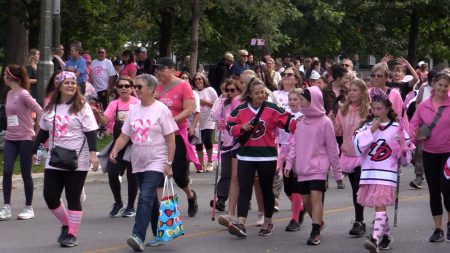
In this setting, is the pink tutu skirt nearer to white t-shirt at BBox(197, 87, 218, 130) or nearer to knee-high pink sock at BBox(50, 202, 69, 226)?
knee-high pink sock at BBox(50, 202, 69, 226)

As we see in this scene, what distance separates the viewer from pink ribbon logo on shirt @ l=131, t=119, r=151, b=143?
10117 millimetres

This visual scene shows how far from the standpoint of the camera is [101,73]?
2427 cm

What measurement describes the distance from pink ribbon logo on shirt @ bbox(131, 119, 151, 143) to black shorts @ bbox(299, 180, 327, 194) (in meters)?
1.75

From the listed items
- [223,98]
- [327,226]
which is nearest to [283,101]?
[223,98]

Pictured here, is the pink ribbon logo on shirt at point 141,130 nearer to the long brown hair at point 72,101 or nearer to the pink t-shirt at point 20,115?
the long brown hair at point 72,101

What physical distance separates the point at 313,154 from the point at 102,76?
14.0 metres

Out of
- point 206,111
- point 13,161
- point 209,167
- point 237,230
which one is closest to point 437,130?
point 237,230

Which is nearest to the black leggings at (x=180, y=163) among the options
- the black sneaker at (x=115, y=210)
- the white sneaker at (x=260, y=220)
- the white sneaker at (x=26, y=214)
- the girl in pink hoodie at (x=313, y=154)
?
the white sneaker at (x=260, y=220)

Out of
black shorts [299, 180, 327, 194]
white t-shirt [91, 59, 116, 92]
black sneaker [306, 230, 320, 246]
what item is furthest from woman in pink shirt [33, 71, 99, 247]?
white t-shirt [91, 59, 116, 92]

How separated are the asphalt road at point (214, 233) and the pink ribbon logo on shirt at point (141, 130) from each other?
3.53 feet

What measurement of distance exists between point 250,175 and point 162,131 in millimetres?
1258

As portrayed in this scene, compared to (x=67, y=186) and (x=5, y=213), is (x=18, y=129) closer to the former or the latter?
(x=5, y=213)

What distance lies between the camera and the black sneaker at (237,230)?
1077cm

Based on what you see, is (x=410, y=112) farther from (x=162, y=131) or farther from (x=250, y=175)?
(x=162, y=131)
